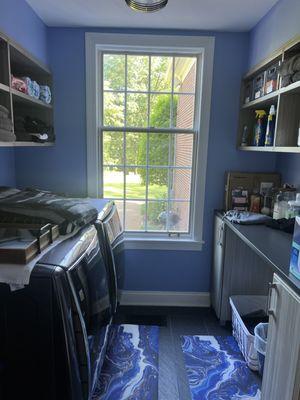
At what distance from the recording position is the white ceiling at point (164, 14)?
1.91 metres

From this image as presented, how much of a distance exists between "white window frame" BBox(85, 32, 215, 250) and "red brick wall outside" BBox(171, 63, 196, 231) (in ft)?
0.18

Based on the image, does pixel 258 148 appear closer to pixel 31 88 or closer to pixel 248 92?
pixel 248 92

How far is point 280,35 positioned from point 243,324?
75.9 inches

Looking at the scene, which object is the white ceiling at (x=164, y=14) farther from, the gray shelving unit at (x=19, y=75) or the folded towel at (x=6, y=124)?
the folded towel at (x=6, y=124)

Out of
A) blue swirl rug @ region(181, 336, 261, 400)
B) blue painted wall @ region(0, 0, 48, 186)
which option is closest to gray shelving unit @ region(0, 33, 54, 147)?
blue painted wall @ region(0, 0, 48, 186)

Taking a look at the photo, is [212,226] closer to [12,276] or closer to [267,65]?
[267,65]

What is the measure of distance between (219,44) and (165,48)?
1.43ft

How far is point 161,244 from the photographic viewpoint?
8.55 feet

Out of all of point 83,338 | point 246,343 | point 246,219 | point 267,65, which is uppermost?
point 267,65

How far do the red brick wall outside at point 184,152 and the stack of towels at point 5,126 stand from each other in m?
1.40

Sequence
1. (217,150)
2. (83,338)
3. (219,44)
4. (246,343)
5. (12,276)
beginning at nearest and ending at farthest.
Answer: (12,276)
(83,338)
(246,343)
(219,44)
(217,150)

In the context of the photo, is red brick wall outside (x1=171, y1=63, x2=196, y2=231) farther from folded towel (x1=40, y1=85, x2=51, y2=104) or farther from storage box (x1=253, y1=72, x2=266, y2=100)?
folded towel (x1=40, y1=85, x2=51, y2=104)

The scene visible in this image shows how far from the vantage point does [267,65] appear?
6.47ft

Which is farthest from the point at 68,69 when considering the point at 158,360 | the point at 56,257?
the point at 158,360
